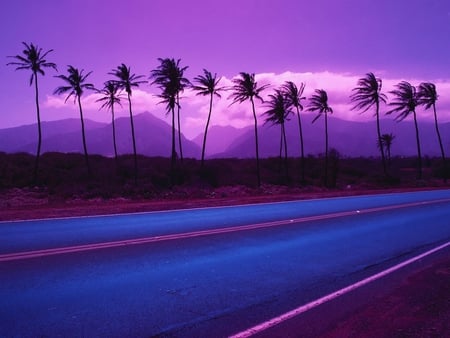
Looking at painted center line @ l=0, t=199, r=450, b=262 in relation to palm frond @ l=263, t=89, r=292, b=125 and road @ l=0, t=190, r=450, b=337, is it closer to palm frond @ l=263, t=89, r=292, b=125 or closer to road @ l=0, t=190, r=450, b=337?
road @ l=0, t=190, r=450, b=337

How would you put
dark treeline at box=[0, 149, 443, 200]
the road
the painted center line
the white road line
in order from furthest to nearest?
dark treeline at box=[0, 149, 443, 200] < the painted center line < the road < the white road line

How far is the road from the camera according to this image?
5113 millimetres

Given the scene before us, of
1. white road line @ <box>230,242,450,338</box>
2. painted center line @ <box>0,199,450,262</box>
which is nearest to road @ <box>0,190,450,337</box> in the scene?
painted center line @ <box>0,199,450,262</box>

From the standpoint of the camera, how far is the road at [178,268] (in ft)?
16.8

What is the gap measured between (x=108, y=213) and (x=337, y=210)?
29.1 feet

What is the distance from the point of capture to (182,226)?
1260 centimetres

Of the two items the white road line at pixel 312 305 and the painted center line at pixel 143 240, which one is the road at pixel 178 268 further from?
the white road line at pixel 312 305

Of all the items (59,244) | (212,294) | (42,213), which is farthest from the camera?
Answer: (42,213)

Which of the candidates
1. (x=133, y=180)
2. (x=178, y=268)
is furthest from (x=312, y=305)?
(x=133, y=180)

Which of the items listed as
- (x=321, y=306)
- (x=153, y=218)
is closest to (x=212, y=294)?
(x=321, y=306)

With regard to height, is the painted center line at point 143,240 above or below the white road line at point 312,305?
above

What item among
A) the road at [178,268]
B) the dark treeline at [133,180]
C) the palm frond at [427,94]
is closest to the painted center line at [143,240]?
the road at [178,268]

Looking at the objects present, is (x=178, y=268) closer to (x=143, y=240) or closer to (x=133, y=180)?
(x=143, y=240)

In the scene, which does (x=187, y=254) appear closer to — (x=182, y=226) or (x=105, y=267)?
(x=105, y=267)
